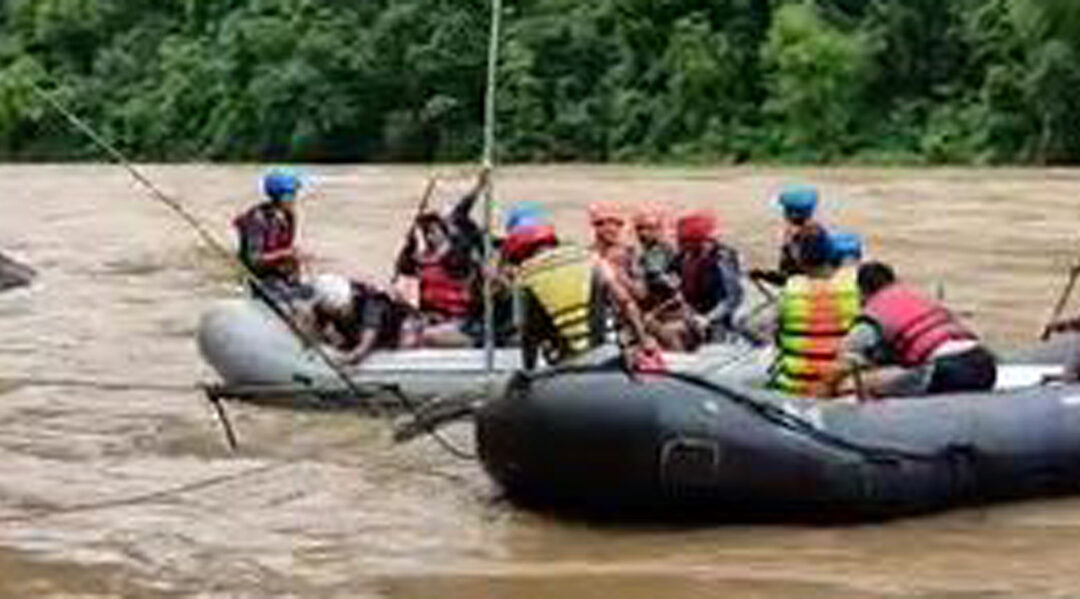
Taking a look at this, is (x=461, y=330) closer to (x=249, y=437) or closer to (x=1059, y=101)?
(x=249, y=437)

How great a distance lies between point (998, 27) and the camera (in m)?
38.0

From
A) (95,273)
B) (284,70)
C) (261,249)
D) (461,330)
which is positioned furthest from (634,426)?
(284,70)

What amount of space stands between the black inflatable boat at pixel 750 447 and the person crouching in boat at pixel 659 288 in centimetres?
209

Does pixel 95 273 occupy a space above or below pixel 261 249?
below

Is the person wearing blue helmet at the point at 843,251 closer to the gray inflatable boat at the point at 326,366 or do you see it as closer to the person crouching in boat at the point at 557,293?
the person crouching in boat at the point at 557,293

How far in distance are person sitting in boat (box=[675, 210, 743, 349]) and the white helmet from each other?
1.76 meters

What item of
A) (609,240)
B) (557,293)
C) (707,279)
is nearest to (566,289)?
(557,293)

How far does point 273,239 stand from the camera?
12562 millimetres

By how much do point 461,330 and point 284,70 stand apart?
117 ft

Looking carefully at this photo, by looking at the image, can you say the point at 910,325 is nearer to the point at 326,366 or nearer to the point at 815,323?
the point at 815,323

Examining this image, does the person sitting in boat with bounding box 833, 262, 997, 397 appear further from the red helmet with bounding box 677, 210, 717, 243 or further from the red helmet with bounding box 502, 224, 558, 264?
the red helmet with bounding box 677, 210, 717, 243

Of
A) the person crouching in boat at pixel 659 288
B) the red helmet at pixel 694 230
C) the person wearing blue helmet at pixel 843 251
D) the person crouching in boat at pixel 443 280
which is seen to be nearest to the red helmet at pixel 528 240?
the person wearing blue helmet at pixel 843 251

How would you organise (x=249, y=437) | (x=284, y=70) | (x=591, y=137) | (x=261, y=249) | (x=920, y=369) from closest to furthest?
(x=920, y=369) → (x=249, y=437) → (x=261, y=249) → (x=591, y=137) → (x=284, y=70)

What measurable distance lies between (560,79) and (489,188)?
3402cm
